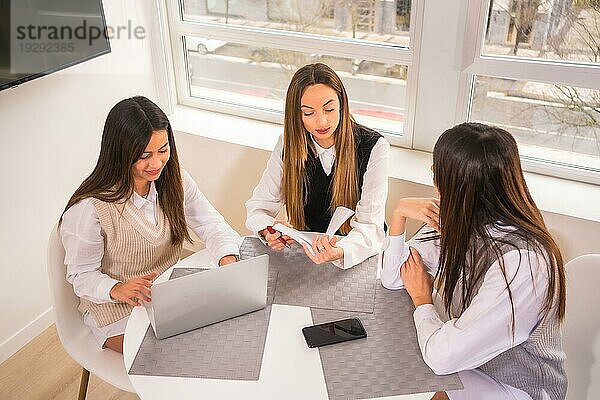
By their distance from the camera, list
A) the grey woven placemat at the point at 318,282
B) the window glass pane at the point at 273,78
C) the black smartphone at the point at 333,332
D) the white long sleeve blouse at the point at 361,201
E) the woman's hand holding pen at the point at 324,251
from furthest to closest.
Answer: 1. the window glass pane at the point at 273,78
2. the white long sleeve blouse at the point at 361,201
3. the woman's hand holding pen at the point at 324,251
4. the grey woven placemat at the point at 318,282
5. the black smartphone at the point at 333,332

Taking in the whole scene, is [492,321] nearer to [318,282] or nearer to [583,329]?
[583,329]

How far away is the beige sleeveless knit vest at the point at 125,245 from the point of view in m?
1.83

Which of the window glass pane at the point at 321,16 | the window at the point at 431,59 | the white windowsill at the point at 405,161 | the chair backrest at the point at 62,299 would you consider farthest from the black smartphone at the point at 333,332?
the window glass pane at the point at 321,16

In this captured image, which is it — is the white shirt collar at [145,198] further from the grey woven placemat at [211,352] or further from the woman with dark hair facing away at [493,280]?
the woman with dark hair facing away at [493,280]

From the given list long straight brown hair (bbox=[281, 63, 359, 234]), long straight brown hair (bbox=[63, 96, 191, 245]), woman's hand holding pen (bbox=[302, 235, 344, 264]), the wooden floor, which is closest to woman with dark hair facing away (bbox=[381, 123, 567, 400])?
woman's hand holding pen (bbox=[302, 235, 344, 264])

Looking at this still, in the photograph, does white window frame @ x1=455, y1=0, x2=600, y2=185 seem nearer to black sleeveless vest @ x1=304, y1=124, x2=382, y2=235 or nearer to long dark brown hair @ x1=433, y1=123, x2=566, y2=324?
black sleeveless vest @ x1=304, y1=124, x2=382, y2=235

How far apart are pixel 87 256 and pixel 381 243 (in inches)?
32.6

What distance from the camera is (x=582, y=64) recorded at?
2.18 meters

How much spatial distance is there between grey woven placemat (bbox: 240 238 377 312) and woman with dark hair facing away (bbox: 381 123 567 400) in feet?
0.59

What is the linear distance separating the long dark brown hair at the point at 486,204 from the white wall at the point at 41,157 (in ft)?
4.88

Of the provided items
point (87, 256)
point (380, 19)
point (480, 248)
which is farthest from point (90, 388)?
point (380, 19)

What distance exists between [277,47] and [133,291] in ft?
4.28

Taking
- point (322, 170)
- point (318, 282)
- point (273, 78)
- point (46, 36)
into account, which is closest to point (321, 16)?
point (273, 78)

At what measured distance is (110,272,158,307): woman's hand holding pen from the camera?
172cm
